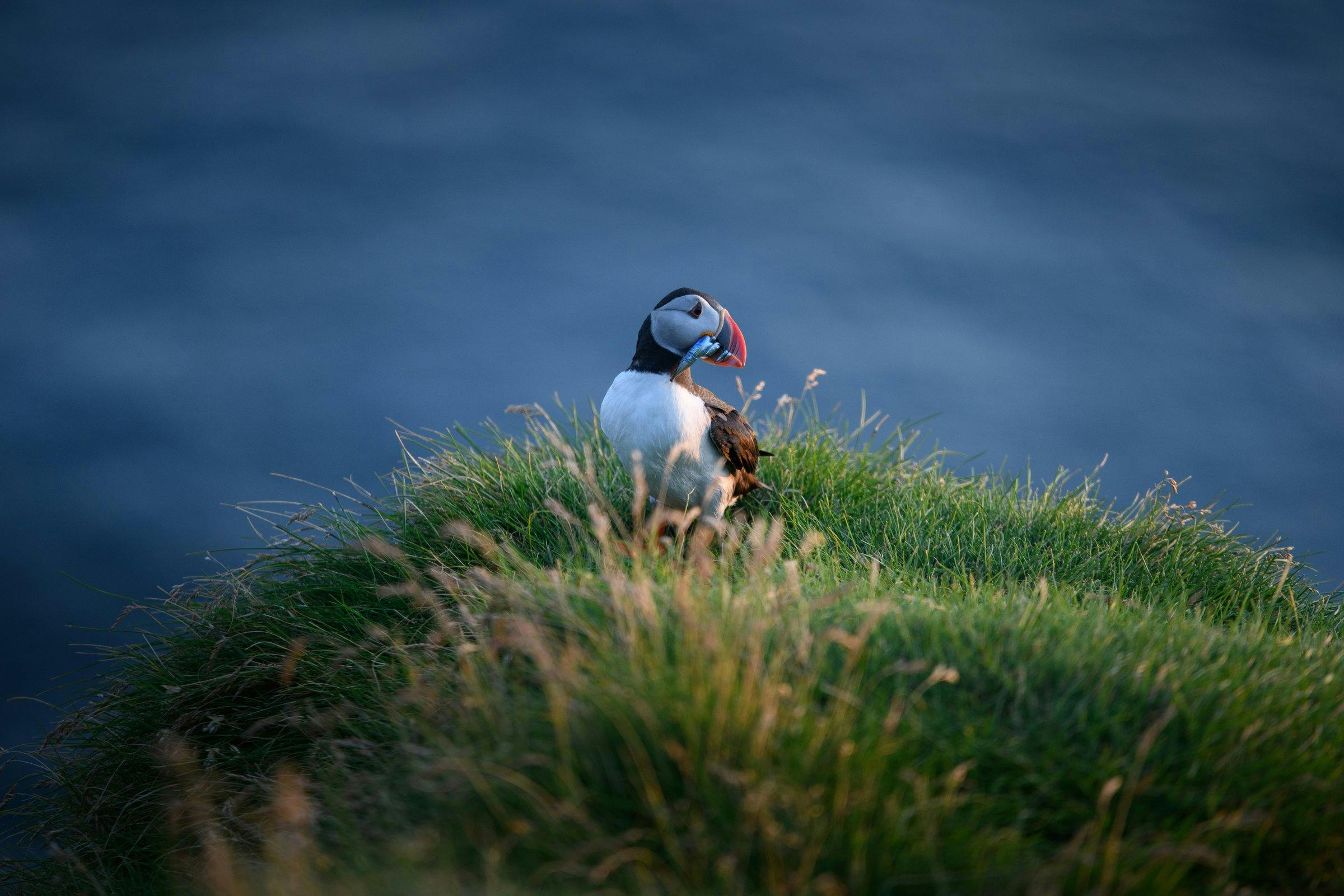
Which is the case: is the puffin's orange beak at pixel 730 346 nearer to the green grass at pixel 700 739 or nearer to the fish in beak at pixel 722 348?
the fish in beak at pixel 722 348

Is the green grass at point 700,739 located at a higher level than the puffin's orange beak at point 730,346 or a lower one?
lower

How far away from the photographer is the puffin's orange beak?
578 cm

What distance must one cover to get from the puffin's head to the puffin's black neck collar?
19mm

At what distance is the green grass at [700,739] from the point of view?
8.49 feet

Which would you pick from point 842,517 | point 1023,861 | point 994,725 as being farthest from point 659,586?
point 842,517

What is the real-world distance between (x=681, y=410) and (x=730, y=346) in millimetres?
573

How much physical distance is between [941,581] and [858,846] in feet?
Answer: 11.1

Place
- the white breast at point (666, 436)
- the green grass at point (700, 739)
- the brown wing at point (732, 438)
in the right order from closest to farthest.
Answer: the green grass at point (700, 739) < the white breast at point (666, 436) < the brown wing at point (732, 438)

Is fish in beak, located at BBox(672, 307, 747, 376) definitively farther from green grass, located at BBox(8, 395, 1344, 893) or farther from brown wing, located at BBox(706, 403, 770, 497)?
green grass, located at BBox(8, 395, 1344, 893)

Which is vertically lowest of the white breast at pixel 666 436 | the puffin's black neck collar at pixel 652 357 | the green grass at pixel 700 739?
the green grass at pixel 700 739

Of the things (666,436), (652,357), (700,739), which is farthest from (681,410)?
(700,739)

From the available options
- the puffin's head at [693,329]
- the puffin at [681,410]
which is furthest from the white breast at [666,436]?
the puffin's head at [693,329]

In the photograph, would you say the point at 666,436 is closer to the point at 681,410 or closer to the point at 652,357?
the point at 681,410

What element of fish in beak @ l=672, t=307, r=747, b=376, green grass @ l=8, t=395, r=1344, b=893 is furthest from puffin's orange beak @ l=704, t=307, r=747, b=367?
green grass @ l=8, t=395, r=1344, b=893
